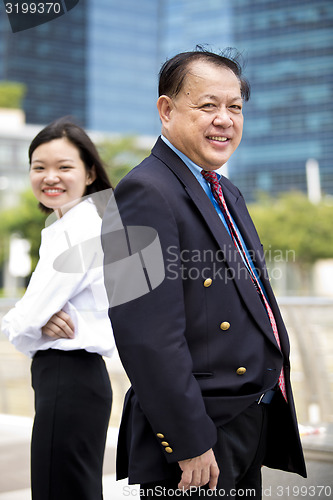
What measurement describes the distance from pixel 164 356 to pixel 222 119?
623 mm

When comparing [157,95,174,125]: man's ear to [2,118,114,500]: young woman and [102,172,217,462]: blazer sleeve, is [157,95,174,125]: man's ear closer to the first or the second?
[102,172,217,462]: blazer sleeve

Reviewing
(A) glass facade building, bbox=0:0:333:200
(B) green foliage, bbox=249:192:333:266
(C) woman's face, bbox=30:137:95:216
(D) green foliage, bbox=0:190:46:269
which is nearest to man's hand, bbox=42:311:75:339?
(C) woman's face, bbox=30:137:95:216

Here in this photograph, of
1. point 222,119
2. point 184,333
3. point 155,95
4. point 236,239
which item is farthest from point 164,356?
point 155,95

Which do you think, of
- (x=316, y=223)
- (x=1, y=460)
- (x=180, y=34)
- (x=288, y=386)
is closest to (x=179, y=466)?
(x=288, y=386)

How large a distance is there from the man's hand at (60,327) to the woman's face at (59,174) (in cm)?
47

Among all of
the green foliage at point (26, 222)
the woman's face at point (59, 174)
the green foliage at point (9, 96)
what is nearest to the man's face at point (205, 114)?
the woman's face at point (59, 174)

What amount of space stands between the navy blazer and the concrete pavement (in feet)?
2.80

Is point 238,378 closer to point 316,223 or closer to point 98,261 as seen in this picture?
point 98,261

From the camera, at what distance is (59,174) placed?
2449mm

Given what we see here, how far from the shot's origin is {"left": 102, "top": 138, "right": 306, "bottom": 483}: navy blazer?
4.90 ft

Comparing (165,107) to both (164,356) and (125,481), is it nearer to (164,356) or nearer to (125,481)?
(164,356)

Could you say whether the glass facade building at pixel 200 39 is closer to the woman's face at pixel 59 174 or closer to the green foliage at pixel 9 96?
the green foliage at pixel 9 96

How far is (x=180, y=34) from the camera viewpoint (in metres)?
108

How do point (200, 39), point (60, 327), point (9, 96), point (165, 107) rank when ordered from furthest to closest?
point (200, 39) < point (9, 96) < point (60, 327) < point (165, 107)
